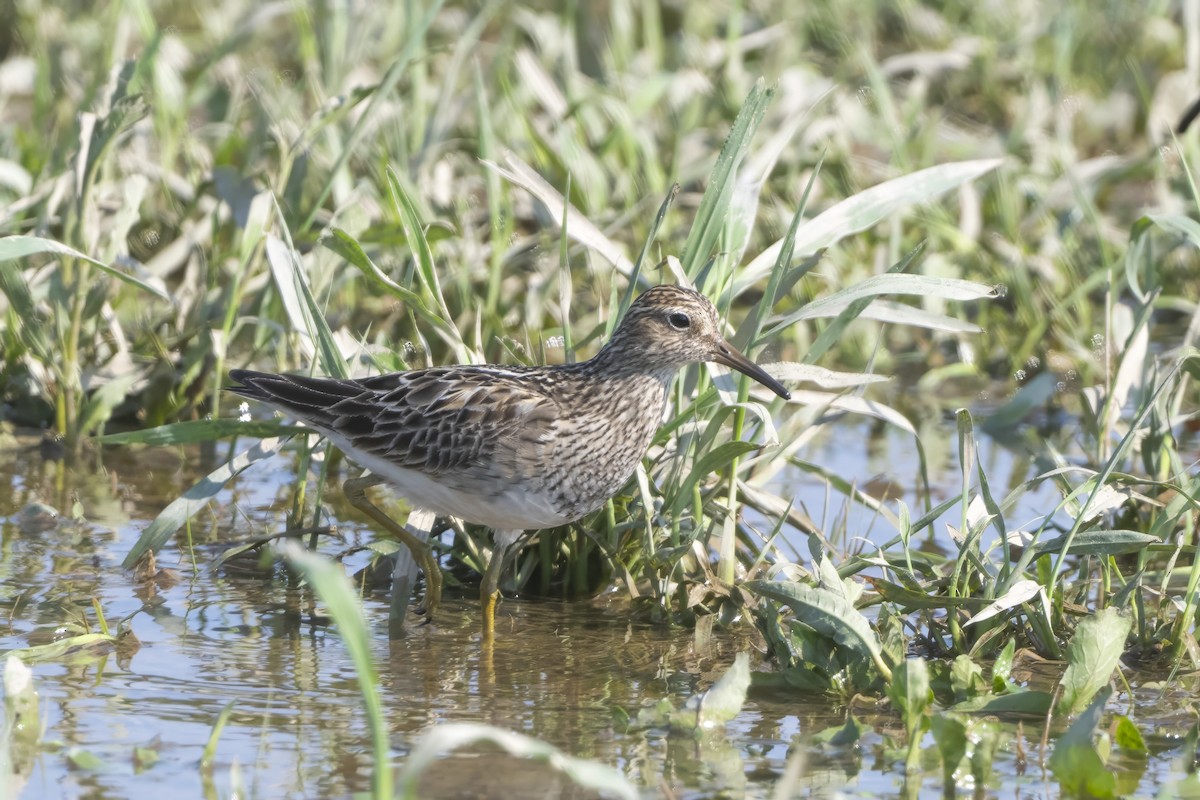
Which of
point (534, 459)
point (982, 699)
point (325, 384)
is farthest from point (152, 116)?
point (982, 699)

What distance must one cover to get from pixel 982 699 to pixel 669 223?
184 inches

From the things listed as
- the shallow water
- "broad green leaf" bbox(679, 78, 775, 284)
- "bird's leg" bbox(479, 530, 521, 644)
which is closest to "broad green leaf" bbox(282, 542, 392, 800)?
the shallow water

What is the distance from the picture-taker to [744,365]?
18.4ft

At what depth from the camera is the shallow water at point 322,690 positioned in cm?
436

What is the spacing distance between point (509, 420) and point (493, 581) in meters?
0.55

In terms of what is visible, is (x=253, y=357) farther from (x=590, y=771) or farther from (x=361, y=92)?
(x=590, y=771)

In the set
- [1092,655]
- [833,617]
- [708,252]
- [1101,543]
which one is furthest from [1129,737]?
[708,252]

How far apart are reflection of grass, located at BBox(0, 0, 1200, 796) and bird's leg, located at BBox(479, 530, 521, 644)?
32cm

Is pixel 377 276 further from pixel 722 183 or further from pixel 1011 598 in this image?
pixel 1011 598

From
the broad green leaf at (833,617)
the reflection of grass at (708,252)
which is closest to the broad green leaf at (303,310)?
the reflection of grass at (708,252)

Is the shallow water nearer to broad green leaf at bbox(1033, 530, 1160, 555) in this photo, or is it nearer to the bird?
the bird

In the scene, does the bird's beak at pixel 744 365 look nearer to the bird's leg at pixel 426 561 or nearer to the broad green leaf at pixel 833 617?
the broad green leaf at pixel 833 617

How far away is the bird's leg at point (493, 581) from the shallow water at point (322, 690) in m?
0.07

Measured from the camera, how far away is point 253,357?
23.5 feet
